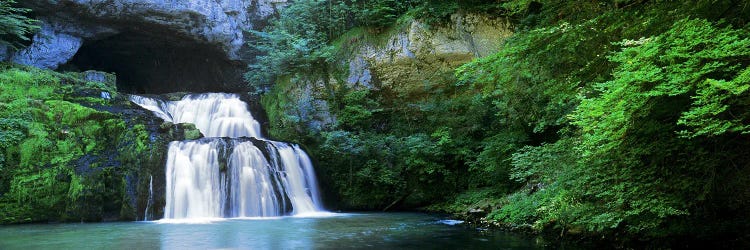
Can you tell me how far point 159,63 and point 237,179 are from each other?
41.6ft

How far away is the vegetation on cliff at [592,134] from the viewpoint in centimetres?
366

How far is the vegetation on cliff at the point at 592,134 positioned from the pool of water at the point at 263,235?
112cm

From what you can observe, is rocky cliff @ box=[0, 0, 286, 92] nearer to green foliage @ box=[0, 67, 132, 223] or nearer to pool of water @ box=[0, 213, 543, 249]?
green foliage @ box=[0, 67, 132, 223]

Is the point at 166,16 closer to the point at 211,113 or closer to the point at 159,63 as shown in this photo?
the point at 211,113

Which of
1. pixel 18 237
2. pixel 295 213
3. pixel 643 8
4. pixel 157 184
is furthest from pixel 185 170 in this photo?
pixel 643 8

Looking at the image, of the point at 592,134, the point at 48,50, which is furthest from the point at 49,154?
the point at 592,134

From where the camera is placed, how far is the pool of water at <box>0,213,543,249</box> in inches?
283

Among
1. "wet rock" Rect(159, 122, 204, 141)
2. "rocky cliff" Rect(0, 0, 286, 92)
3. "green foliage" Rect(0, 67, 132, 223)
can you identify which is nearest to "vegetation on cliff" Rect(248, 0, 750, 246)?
"wet rock" Rect(159, 122, 204, 141)

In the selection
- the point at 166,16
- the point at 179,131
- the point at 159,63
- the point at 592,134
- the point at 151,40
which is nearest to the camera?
the point at 592,134

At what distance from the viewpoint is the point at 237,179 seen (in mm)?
12875

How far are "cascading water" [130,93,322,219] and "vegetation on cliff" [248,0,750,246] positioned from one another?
1.34m

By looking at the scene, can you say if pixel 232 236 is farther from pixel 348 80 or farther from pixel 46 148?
pixel 348 80

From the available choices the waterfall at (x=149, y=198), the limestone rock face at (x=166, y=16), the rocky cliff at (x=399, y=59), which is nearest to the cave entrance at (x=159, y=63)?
the limestone rock face at (x=166, y=16)

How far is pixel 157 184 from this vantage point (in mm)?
12219
